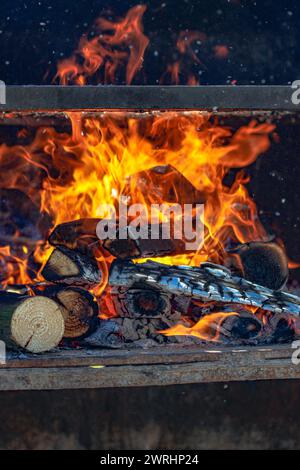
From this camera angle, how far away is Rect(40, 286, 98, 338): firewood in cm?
366

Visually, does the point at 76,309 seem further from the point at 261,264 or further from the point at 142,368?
the point at 261,264

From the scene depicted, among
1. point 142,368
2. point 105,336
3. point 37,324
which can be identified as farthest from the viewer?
point 105,336

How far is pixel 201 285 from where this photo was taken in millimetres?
3803

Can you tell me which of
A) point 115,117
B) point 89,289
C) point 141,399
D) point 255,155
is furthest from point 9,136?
point 141,399

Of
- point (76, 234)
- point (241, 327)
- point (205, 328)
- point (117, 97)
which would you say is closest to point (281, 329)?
point (241, 327)

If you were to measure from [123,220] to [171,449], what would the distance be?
145 centimetres

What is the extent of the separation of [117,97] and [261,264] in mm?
1274

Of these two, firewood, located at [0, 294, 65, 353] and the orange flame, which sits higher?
the orange flame

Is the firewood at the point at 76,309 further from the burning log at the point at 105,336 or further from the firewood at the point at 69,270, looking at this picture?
the firewood at the point at 69,270

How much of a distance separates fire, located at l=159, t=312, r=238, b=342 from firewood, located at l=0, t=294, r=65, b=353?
1.88ft

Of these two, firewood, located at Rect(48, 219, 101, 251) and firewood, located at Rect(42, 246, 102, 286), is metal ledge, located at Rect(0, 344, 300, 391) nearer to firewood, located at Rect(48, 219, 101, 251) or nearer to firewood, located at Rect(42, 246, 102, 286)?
firewood, located at Rect(42, 246, 102, 286)

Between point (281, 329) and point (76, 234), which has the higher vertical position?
point (76, 234)

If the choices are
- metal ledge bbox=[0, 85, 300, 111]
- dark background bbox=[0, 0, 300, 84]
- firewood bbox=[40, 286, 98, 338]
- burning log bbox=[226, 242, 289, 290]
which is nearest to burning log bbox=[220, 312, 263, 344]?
burning log bbox=[226, 242, 289, 290]

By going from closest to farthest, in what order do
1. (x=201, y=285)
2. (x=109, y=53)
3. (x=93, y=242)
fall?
(x=201, y=285), (x=93, y=242), (x=109, y=53)
